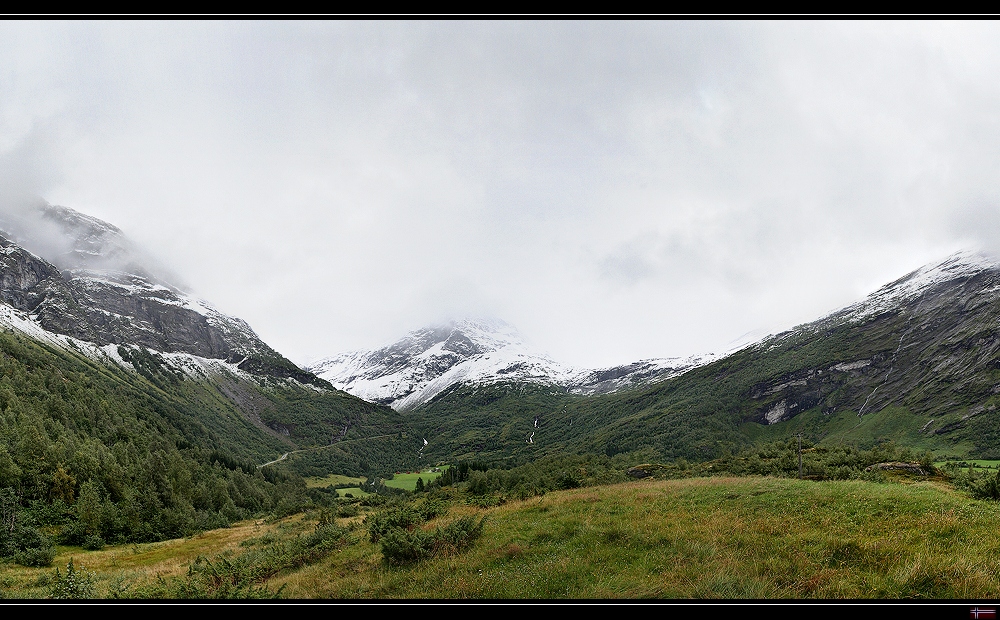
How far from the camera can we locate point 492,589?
11.7m

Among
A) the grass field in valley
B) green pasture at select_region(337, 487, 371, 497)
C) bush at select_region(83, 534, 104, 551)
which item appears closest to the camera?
the grass field in valley

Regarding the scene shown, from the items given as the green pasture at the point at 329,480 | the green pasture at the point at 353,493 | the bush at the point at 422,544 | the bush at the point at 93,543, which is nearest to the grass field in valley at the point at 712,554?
the bush at the point at 422,544

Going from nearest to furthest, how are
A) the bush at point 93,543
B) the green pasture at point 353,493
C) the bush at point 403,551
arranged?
the bush at point 403,551
the bush at point 93,543
the green pasture at point 353,493

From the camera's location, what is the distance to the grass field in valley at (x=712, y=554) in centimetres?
1053

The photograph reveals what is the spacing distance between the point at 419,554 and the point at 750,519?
42.4 feet

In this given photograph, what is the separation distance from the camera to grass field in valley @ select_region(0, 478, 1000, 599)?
1053cm

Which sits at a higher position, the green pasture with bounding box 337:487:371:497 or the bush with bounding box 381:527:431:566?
the bush with bounding box 381:527:431:566

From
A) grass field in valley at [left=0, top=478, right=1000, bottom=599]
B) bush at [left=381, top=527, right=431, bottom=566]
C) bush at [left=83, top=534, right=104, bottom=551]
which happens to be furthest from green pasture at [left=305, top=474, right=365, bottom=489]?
bush at [left=381, top=527, right=431, bottom=566]

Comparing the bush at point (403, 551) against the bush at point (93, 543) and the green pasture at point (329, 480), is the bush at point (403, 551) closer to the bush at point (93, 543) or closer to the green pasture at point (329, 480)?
the bush at point (93, 543)

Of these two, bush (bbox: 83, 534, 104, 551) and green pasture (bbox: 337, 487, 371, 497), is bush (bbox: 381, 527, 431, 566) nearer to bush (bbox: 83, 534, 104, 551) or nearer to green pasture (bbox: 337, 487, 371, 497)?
bush (bbox: 83, 534, 104, 551)

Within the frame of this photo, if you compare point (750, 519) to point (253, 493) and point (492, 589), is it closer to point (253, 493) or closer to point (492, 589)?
point (492, 589)

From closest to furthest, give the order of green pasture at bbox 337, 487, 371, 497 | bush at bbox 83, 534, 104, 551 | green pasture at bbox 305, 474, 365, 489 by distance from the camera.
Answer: bush at bbox 83, 534, 104, 551
green pasture at bbox 337, 487, 371, 497
green pasture at bbox 305, 474, 365, 489
